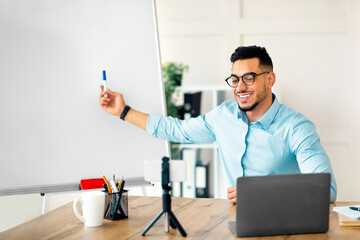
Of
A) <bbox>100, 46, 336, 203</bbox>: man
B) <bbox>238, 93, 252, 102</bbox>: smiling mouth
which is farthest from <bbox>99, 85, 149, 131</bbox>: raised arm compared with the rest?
<bbox>238, 93, 252, 102</bbox>: smiling mouth

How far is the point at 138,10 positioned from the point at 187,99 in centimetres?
157

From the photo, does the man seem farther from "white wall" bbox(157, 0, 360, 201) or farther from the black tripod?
"white wall" bbox(157, 0, 360, 201)

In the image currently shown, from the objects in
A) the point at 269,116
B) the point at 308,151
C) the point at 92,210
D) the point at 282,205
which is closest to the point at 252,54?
the point at 269,116

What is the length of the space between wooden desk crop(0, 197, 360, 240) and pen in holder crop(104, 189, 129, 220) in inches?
1.0

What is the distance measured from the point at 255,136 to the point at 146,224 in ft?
2.74

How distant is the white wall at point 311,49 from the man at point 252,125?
160cm

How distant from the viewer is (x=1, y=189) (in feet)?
5.58

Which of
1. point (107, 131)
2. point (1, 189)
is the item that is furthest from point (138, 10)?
point (1, 189)

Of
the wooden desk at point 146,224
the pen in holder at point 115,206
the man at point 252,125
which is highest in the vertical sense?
the man at point 252,125

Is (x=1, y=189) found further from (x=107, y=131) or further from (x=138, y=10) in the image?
(x=138, y=10)

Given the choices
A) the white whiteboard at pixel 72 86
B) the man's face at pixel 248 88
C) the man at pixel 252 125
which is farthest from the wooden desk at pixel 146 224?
the man's face at pixel 248 88

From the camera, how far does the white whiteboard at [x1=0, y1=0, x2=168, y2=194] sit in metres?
1.75

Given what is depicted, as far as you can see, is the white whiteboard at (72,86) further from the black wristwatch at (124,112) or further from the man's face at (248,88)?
the man's face at (248,88)

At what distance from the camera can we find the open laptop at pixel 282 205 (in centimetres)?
113
